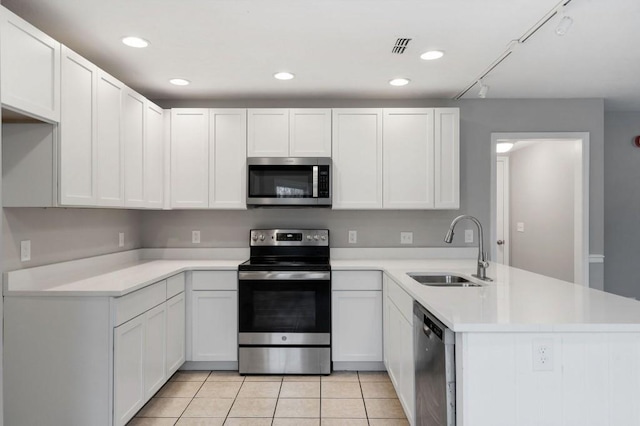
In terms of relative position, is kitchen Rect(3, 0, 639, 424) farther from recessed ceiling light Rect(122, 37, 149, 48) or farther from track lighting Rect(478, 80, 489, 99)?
recessed ceiling light Rect(122, 37, 149, 48)

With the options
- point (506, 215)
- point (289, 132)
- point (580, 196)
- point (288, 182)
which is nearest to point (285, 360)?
point (288, 182)

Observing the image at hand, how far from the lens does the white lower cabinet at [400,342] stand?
84.5 inches

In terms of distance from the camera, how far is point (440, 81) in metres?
3.06

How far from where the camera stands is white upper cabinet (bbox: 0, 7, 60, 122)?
5.41 feet

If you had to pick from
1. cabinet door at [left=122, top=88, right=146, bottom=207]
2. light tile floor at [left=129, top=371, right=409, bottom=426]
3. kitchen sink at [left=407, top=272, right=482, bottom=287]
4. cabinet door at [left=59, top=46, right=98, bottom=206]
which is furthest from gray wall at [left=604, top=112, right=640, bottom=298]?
cabinet door at [left=59, top=46, right=98, bottom=206]

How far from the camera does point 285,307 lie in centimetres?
300

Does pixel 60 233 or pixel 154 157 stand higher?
pixel 154 157

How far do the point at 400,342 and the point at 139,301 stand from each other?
1637 millimetres

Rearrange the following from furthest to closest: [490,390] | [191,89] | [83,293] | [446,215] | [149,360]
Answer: [446,215], [191,89], [149,360], [83,293], [490,390]

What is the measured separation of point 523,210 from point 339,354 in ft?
11.5

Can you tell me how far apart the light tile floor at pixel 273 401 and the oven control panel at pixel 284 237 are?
112cm

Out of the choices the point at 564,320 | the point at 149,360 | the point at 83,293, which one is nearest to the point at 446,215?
the point at 564,320

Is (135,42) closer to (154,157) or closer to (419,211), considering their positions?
(154,157)

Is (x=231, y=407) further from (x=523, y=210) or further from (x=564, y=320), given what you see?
(x=523, y=210)
